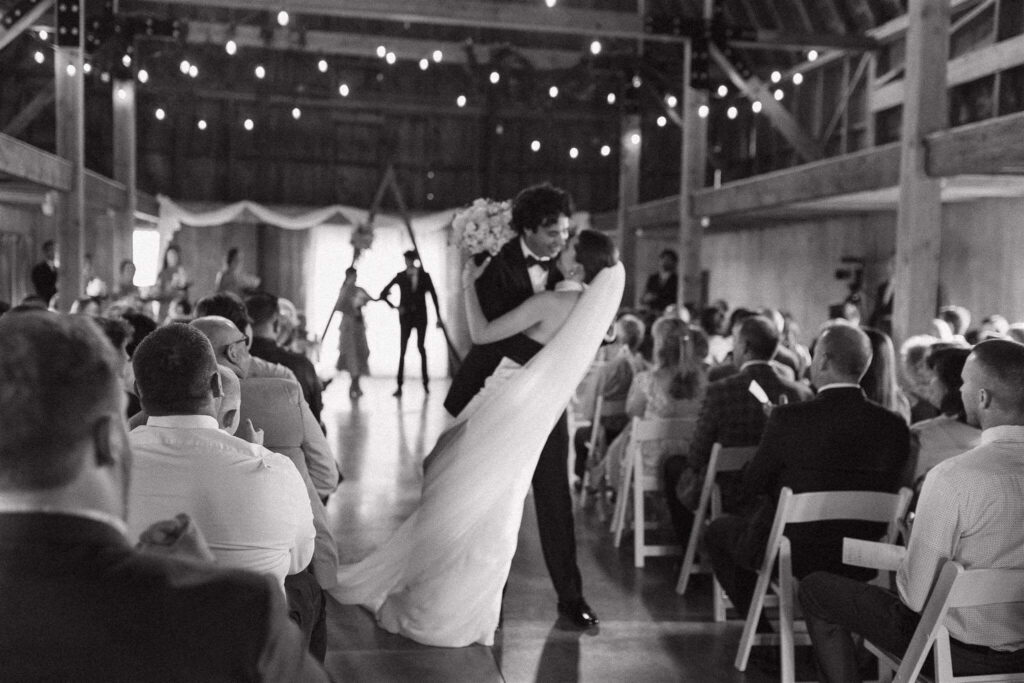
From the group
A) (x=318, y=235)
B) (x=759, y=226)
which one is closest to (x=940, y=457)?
(x=759, y=226)

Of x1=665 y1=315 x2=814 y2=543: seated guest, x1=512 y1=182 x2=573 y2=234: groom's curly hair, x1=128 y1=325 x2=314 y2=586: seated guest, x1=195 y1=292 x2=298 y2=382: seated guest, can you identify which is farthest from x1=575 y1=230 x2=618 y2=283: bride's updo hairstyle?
x1=128 y1=325 x2=314 y2=586: seated guest

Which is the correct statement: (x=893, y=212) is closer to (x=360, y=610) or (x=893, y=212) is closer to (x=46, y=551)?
(x=360, y=610)

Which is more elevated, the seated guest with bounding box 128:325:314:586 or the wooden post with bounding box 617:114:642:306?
the wooden post with bounding box 617:114:642:306

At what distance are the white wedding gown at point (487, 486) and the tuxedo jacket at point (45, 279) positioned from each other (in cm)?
800

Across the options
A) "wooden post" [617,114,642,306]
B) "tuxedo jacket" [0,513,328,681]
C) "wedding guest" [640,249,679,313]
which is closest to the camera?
"tuxedo jacket" [0,513,328,681]

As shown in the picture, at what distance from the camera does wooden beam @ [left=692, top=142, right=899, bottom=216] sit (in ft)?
25.5

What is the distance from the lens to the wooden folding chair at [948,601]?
241cm

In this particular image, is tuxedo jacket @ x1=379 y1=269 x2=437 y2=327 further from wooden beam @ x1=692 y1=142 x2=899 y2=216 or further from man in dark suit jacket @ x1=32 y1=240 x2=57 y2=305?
man in dark suit jacket @ x1=32 y1=240 x2=57 y2=305

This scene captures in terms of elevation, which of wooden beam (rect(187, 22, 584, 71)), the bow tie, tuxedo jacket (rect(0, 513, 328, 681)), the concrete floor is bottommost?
the concrete floor

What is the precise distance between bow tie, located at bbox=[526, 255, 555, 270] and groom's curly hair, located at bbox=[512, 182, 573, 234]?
12cm

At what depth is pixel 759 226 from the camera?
15.7m

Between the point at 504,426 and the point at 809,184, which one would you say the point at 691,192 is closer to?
the point at 809,184

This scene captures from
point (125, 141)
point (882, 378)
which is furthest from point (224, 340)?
point (125, 141)

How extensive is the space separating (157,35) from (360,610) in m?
9.70
